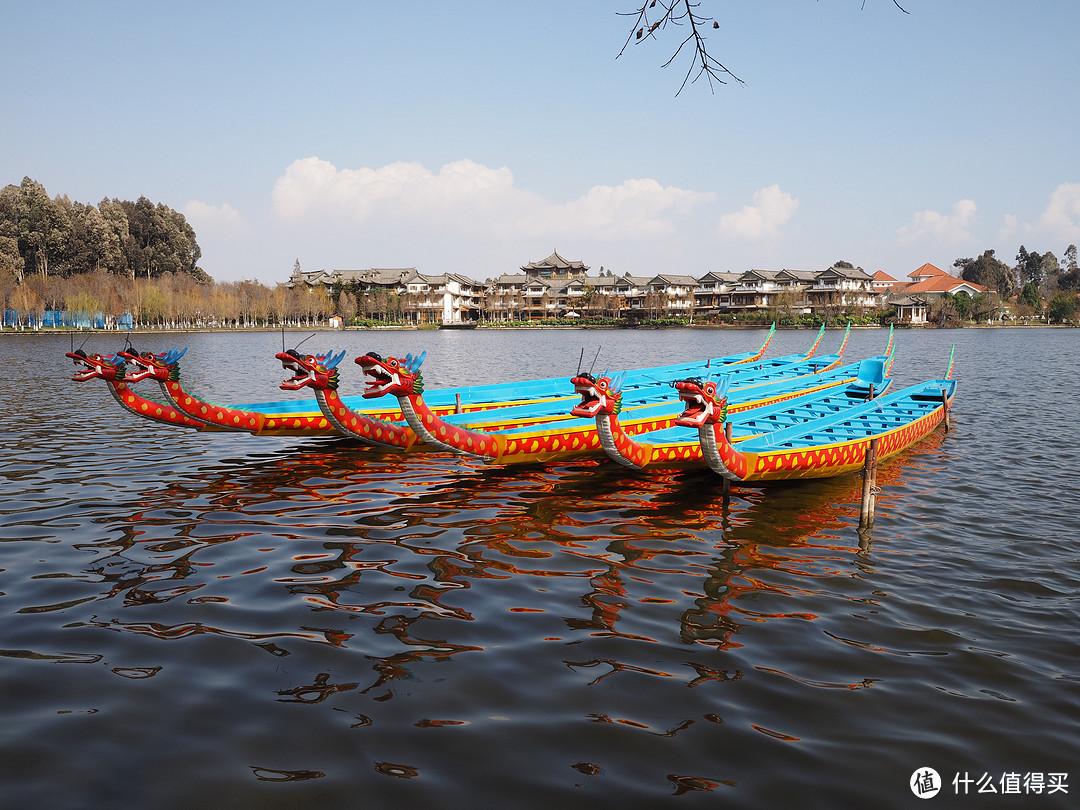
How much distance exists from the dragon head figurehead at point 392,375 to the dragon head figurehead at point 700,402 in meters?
4.65

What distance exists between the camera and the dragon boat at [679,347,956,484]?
36.1 ft

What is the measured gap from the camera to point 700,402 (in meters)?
10.6

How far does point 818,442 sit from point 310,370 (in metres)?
9.97

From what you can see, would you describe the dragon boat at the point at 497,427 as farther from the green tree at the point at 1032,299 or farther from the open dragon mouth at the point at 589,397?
the green tree at the point at 1032,299

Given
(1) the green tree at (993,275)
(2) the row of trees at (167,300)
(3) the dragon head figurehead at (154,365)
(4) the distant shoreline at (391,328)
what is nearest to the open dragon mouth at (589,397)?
(3) the dragon head figurehead at (154,365)

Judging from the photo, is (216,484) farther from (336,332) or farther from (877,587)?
(336,332)

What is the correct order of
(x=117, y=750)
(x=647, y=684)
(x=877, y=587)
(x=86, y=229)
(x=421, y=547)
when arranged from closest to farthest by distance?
(x=117, y=750) → (x=647, y=684) → (x=877, y=587) → (x=421, y=547) → (x=86, y=229)

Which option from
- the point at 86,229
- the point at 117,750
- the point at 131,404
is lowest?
the point at 117,750

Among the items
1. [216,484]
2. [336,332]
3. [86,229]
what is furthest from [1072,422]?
[86,229]

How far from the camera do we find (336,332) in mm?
101125

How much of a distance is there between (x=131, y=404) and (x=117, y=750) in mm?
11437

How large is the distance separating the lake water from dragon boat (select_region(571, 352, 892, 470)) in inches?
30.6

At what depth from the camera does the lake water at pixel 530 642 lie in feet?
16.2
